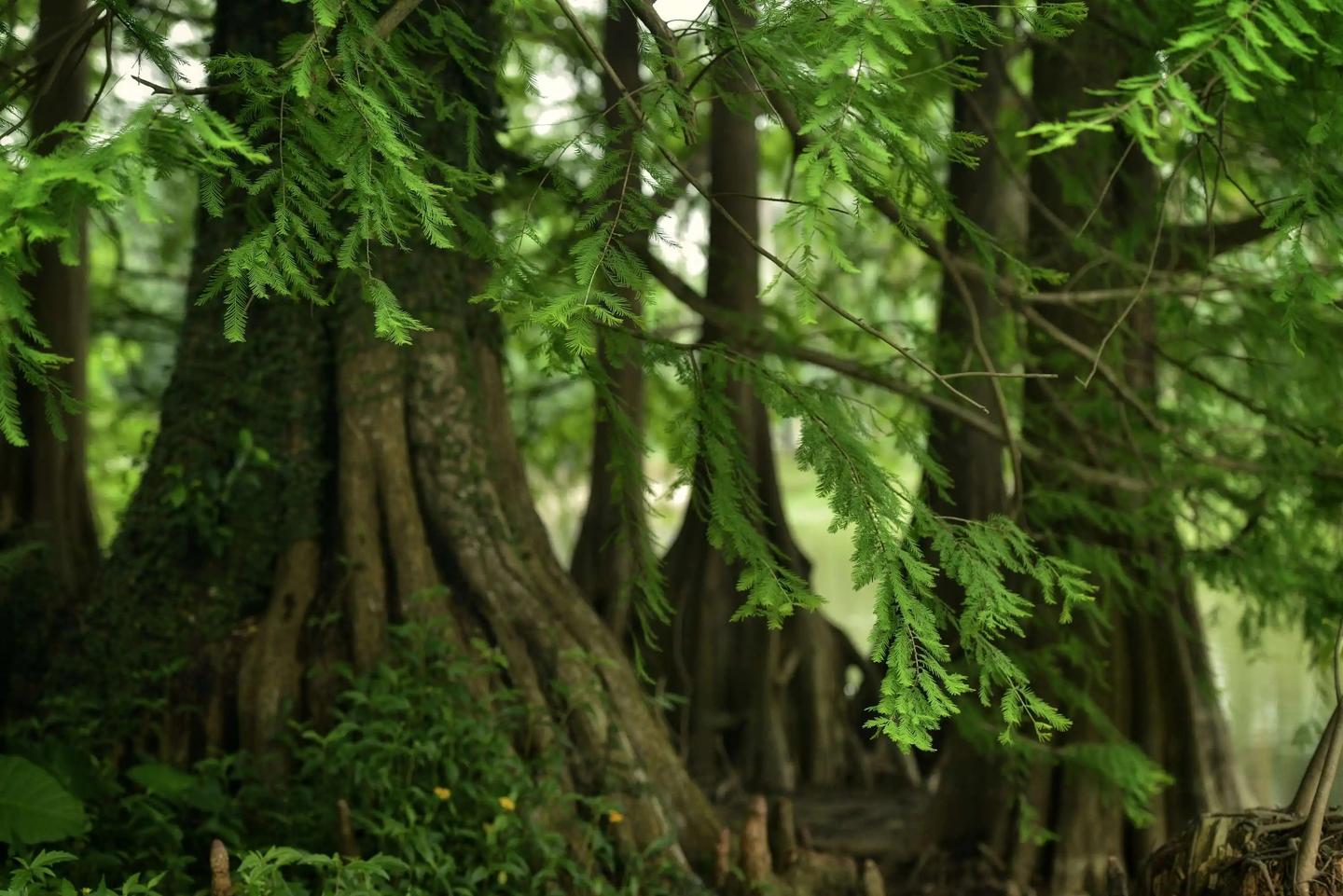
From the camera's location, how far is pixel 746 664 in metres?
8.93

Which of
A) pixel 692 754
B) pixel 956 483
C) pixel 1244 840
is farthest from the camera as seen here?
pixel 692 754

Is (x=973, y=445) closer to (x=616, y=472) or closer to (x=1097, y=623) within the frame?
(x=1097, y=623)

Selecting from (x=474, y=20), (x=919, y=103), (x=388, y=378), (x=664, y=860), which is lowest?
(x=664, y=860)

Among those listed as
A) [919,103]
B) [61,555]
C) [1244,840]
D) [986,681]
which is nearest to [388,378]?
[61,555]

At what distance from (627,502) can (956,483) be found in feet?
11.0

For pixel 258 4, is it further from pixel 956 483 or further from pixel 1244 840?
pixel 1244 840

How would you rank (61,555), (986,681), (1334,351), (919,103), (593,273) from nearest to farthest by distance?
1. (593,273)
2. (986,681)
3. (919,103)
4. (1334,351)
5. (61,555)

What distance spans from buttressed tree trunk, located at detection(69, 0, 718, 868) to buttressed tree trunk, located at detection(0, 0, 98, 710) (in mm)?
628

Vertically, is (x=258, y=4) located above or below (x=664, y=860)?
above

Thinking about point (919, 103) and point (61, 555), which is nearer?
point (919, 103)

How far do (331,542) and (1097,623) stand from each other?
11.8ft

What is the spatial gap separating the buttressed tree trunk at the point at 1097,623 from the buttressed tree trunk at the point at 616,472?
199cm

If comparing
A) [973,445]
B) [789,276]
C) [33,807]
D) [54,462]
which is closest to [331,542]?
A: [33,807]

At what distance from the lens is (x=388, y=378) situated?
5.67m
